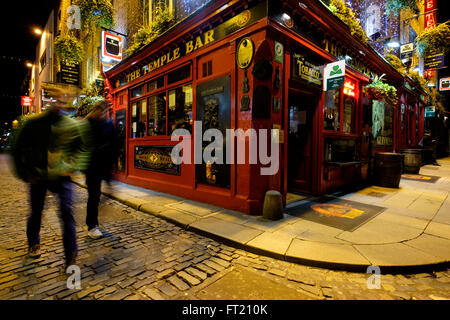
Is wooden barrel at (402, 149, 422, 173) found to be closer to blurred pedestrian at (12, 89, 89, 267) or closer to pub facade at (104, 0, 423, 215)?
pub facade at (104, 0, 423, 215)

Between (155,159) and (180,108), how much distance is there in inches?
85.6

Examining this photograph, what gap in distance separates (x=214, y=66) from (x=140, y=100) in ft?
14.6

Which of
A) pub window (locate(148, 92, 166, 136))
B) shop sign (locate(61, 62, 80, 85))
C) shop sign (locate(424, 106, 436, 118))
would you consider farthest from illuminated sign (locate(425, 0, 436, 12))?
shop sign (locate(61, 62, 80, 85))

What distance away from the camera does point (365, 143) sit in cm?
878

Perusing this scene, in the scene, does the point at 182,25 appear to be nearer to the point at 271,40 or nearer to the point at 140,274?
the point at 271,40

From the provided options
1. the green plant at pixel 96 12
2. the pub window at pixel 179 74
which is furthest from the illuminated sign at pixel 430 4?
the green plant at pixel 96 12

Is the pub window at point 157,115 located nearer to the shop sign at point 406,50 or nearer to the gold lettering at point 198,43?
the gold lettering at point 198,43

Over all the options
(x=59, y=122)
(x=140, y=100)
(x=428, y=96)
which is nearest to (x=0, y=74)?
(x=140, y=100)

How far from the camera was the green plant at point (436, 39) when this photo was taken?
38.7 ft

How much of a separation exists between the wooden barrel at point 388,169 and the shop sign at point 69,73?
63.4ft

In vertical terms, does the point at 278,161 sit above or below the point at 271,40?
below

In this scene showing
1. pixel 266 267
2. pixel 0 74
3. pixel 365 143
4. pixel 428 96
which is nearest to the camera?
pixel 266 267

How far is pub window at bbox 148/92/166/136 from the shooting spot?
7625mm

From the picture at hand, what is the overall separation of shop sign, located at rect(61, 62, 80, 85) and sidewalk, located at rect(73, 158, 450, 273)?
14.3 meters
